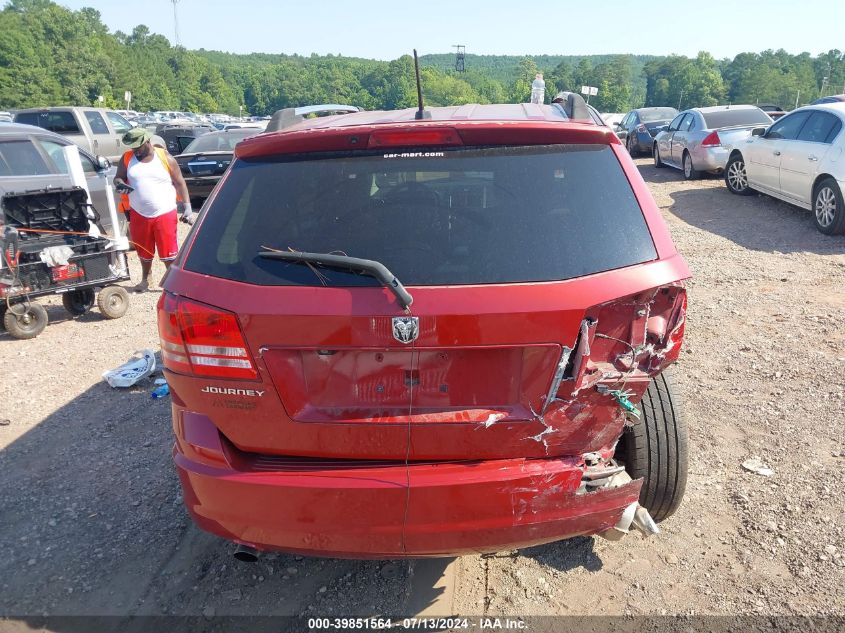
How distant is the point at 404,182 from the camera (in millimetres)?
2443

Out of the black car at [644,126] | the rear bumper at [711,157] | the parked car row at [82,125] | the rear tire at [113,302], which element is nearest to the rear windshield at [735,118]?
the rear bumper at [711,157]

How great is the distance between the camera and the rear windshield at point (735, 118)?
1391 centimetres

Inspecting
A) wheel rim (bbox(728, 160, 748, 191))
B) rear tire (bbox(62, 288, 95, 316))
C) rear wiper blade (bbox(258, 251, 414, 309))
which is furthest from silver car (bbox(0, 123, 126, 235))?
wheel rim (bbox(728, 160, 748, 191))

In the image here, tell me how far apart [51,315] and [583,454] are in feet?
22.3

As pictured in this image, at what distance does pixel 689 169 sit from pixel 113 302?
1184 centimetres

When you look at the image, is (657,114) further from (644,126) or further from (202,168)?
(202,168)

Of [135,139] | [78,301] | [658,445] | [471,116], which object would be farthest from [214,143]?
[658,445]

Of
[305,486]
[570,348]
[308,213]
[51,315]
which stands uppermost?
[308,213]

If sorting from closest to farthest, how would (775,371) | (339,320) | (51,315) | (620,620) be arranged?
(339,320), (620,620), (775,371), (51,315)

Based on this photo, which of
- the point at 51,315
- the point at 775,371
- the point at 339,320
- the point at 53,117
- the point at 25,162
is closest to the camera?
the point at 339,320

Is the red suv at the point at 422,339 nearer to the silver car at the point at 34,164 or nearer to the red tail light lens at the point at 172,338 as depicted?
the red tail light lens at the point at 172,338

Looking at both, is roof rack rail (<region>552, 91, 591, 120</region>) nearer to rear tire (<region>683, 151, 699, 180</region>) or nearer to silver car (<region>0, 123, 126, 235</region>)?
silver car (<region>0, 123, 126, 235</region>)

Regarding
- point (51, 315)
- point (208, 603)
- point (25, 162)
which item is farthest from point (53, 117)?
point (208, 603)

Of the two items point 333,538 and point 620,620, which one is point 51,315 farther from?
point 620,620
